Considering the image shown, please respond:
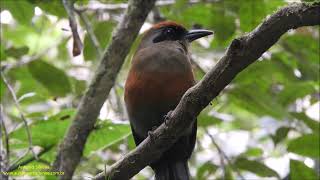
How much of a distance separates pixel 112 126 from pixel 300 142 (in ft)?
3.60

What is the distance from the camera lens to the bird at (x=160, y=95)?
2.97 metres

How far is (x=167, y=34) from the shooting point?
3.59 m

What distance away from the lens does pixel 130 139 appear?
3629 mm

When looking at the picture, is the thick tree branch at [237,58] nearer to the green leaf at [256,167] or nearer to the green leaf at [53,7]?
the green leaf at [256,167]

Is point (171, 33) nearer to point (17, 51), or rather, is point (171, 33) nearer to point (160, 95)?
point (160, 95)

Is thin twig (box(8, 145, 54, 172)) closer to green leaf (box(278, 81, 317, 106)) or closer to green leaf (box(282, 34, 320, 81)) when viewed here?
green leaf (box(278, 81, 317, 106))

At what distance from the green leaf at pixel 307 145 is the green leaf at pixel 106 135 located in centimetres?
96

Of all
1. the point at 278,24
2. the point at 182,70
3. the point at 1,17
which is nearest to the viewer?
the point at 278,24

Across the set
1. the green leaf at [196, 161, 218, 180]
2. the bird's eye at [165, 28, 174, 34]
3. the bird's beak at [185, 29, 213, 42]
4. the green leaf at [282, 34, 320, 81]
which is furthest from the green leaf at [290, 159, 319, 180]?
the bird's eye at [165, 28, 174, 34]

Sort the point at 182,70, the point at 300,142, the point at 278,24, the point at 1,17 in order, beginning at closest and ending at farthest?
the point at 278,24, the point at 182,70, the point at 300,142, the point at 1,17

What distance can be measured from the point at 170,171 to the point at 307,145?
0.82 meters

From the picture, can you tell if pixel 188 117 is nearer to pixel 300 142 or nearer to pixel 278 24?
pixel 278 24

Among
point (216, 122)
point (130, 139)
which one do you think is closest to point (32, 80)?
point (130, 139)

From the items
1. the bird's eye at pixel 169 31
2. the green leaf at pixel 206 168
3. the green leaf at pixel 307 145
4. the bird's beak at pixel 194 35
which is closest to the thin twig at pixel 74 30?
the bird's eye at pixel 169 31
